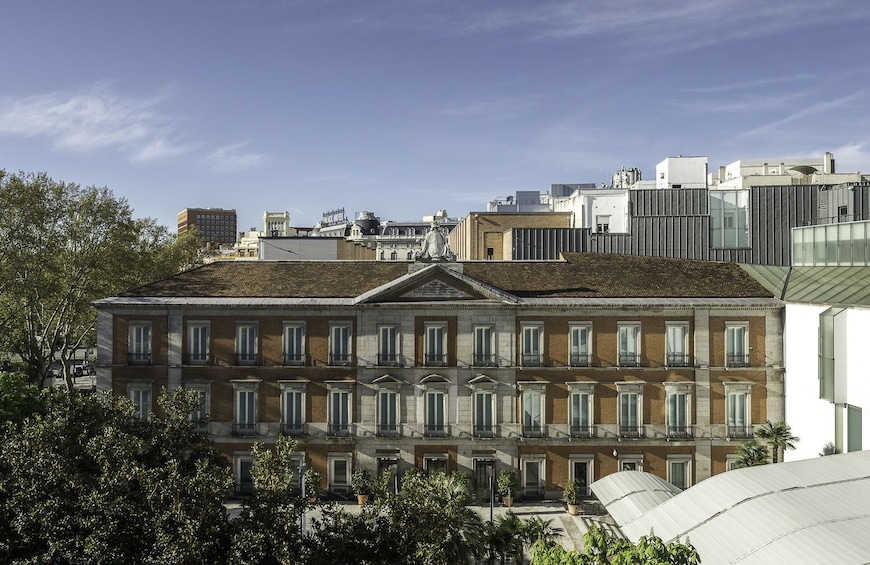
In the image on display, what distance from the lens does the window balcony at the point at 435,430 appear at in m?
42.2

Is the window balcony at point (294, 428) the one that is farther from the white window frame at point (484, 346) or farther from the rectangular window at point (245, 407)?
the white window frame at point (484, 346)

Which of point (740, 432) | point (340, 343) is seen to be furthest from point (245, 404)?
point (740, 432)

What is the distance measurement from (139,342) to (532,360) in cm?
2305

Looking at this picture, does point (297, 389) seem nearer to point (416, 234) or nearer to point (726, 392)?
point (726, 392)

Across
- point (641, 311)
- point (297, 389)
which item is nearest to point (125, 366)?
point (297, 389)

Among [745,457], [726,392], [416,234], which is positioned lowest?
[745,457]

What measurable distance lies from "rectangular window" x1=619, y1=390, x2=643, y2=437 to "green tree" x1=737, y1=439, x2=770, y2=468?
18.3 ft

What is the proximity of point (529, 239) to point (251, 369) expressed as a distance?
2757 centimetres

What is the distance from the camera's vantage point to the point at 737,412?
4247 cm

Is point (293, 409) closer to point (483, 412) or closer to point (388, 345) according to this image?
point (388, 345)

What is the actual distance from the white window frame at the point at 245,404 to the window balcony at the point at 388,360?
24.0ft

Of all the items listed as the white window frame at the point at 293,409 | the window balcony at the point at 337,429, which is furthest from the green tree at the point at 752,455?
the white window frame at the point at 293,409

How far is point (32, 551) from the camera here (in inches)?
819

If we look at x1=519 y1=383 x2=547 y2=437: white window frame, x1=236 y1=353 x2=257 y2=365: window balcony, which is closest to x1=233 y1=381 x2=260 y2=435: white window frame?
x1=236 y1=353 x2=257 y2=365: window balcony
